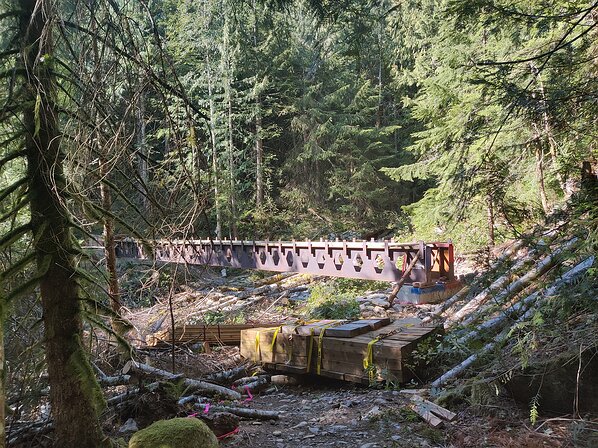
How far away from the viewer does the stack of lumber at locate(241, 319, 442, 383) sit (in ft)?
18.3

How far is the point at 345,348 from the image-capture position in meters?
6.05

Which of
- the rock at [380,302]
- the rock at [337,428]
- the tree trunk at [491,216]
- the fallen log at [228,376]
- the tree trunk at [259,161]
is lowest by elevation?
the fallen log at [228,376]

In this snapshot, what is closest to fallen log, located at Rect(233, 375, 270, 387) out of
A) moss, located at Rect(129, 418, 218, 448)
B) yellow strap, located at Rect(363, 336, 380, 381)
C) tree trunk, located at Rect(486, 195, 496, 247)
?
yellow strap, located at Rect(363, 336, 380, 381)

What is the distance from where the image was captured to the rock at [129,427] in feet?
13.7

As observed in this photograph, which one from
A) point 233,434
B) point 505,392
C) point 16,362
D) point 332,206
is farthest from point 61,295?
point 332,206

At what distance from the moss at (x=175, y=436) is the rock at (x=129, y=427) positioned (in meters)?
0.85

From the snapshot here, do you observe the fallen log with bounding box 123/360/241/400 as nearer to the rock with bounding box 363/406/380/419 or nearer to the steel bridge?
the rock with bounding box 363/406/380/419

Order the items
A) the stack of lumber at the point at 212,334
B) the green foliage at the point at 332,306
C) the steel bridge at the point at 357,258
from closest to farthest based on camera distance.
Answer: the stack of lumber at the point at 212,334 < the green foliage at the point at 332,306 < the steel bridge at the point at 357,258

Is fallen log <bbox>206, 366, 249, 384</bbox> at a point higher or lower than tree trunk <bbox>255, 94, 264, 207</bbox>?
lower

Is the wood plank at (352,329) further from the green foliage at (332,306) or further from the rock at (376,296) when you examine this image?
the rock at (376,296)

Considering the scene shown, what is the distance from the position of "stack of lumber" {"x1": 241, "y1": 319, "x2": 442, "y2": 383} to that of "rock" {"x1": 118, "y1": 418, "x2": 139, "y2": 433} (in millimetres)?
2733

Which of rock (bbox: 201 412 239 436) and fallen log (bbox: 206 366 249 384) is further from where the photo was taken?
fallen log (bbox: 206 366 249 384)

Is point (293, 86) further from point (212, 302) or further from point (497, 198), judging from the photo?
point (497, 198)

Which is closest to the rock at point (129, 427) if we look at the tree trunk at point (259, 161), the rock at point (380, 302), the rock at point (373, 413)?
the rock at point (373, 413)
